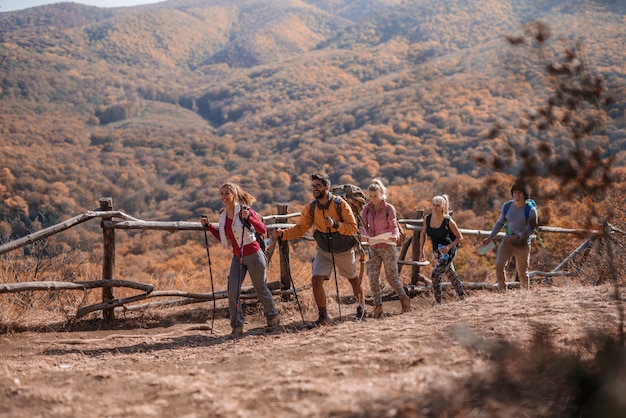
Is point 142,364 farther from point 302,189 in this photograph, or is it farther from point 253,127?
point 253,127

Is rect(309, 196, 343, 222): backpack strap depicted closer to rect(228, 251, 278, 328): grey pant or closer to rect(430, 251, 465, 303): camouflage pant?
rect(228, 251, 278, 328): grey pant

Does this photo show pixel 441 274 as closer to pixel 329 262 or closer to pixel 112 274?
pixel 329 262

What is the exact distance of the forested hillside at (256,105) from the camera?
5003 centimetres

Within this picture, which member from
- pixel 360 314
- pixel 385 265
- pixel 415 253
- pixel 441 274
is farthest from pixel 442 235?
pixel 415 253

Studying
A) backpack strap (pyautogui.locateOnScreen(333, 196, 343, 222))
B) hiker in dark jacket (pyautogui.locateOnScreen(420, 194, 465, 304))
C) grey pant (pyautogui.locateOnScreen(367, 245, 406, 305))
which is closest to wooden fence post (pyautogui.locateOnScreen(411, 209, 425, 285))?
hiker in dark jacket (pyautogui.locateOnScreen(420, 194, 465, 304))

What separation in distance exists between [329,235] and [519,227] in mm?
2531

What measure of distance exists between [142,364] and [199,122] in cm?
9145

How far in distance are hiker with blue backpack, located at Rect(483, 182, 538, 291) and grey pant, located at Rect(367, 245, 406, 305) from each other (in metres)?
1.57

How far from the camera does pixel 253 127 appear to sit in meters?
82.8

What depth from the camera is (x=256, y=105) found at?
94375 mm

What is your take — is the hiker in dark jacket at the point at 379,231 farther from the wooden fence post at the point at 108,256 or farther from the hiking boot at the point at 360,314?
the wooden fence post at the point at 108,256

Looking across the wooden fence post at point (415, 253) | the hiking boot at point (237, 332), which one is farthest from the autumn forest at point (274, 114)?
the hiking boot at point (237, 332)

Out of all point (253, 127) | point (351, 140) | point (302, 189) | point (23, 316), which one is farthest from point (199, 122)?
point (23, 316)

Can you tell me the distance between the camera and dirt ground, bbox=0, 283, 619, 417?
339 centimetres
